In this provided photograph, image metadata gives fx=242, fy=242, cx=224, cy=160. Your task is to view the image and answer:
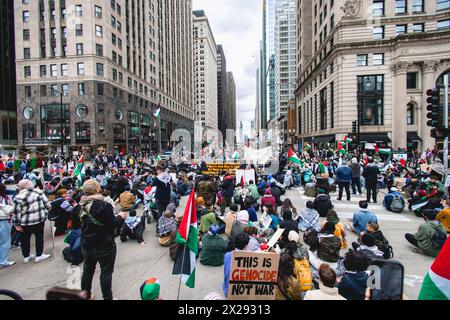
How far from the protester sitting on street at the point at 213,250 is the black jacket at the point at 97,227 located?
2352 mm

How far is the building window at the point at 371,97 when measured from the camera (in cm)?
3174

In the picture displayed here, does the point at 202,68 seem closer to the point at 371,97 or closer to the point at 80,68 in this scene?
the point at 80,68

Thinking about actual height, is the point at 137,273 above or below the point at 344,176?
below

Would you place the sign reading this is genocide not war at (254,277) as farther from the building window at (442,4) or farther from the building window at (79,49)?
the building window at (79,49)

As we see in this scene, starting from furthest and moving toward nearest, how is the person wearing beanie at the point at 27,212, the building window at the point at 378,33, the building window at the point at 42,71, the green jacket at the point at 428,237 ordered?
the building window at the point at 42,71
the building window at the point at 378,33
the green jacket at the point at 428,237
the person wearing beanie at the point at 27,212

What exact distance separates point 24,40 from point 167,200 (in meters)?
53.5

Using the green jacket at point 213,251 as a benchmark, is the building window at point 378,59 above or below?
above

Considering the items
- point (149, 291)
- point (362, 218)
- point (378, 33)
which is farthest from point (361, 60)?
point (149, 291)

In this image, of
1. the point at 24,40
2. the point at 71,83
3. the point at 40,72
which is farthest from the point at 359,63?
the point at 24,40

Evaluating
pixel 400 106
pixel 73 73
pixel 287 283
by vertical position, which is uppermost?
pixel 73 73

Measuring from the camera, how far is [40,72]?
4284 cm

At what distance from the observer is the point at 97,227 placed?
12.3 ft

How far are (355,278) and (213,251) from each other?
2.90 meters

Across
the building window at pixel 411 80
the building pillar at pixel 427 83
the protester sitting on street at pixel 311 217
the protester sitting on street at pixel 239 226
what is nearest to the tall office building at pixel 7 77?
the protester sitting on street at pixel 239 226
